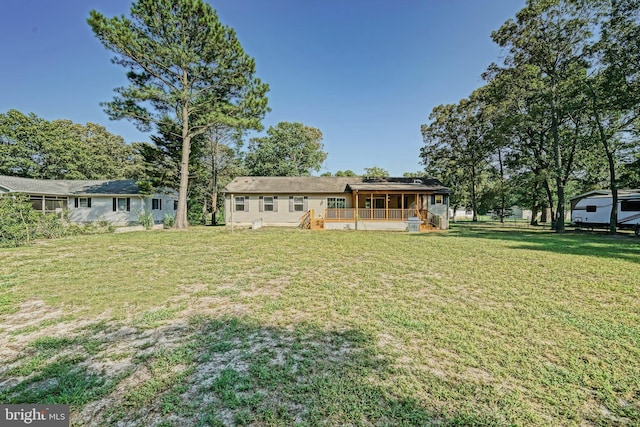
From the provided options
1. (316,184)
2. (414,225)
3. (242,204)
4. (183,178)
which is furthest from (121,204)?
(414,225)

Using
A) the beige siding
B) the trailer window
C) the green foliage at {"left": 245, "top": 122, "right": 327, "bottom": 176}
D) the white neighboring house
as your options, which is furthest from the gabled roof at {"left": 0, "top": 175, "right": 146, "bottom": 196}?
the trailer window


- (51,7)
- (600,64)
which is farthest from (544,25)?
(51,7)

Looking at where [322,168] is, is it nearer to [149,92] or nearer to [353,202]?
[353,202]

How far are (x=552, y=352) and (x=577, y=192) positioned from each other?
30354mm

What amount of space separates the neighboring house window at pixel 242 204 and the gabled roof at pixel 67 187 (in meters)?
6.86

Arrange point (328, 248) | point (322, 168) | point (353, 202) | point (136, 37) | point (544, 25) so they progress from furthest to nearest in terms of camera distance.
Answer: point (322, 168) → point (353, 202) → point (544, 25) → point (136, 37) → point (328, 248)

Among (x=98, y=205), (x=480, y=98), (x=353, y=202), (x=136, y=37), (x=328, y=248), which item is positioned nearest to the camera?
(x=328, y=248)

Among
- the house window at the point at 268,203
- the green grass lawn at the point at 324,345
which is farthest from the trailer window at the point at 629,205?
the house window at the point at 268,203

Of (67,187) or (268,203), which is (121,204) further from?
(268,203)

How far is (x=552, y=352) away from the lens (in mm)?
2789

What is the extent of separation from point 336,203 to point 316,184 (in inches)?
92.5

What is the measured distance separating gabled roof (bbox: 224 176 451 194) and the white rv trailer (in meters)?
10.3

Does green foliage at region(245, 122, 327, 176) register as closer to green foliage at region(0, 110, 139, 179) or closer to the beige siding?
the beige siding

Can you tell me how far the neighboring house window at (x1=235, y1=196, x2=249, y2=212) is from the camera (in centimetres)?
1845
